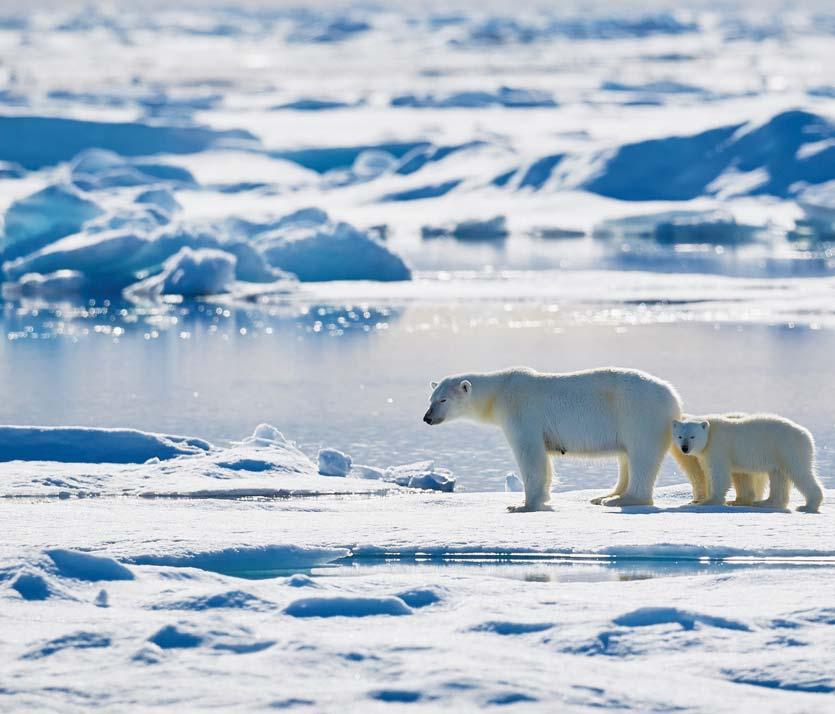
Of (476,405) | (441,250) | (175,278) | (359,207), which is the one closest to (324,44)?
(359,207)

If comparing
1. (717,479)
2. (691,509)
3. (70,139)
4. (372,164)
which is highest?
(70,139)

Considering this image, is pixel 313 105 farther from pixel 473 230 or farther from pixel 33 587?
pixel 33 587

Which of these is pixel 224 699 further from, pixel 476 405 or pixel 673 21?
pixel 673 21

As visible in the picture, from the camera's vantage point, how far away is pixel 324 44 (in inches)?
3071

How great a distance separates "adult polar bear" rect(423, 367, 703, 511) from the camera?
576cm

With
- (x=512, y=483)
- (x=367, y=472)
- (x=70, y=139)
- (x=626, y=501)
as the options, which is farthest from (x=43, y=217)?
(x=626, y=501)

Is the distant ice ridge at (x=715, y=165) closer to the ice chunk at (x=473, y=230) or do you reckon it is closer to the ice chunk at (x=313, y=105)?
the ice chunk at (x=473, y=230)

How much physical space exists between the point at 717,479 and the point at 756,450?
19cm

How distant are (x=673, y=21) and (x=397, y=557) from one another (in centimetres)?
8211

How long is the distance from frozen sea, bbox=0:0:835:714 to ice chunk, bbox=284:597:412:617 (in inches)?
0.5

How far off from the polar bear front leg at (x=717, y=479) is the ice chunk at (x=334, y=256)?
12.8 m

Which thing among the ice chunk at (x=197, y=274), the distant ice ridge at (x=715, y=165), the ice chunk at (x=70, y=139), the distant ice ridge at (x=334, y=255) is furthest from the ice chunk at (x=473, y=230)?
the ice chunk at (x=70, y=139)

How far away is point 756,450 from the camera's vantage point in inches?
221

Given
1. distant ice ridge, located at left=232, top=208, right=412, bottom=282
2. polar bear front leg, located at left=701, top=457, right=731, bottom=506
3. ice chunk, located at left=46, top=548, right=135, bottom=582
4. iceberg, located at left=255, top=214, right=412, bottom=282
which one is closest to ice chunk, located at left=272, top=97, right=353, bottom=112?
distant ice ridge, located at left=232, top=208, right=412, bottom=282
